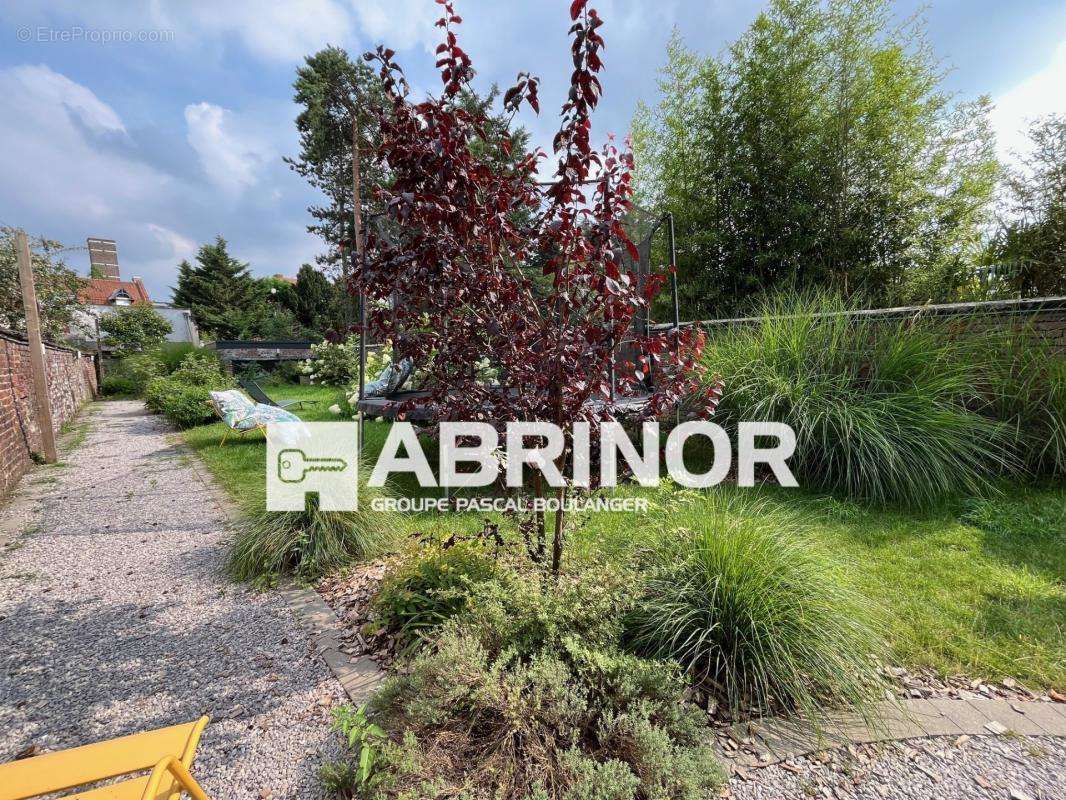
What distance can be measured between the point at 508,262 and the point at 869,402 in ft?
10.4

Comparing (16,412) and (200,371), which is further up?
(200,371)

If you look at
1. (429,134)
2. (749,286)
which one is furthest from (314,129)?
(429,134)

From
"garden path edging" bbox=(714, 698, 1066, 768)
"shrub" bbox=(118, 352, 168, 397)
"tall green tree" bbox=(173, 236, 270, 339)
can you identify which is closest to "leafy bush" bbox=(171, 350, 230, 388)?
"shrub" bbox=(118, 352, 168, 397)

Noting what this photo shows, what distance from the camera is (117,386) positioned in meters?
12.2

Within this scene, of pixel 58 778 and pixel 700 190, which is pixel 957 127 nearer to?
pixel 700 190

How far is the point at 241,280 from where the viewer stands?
22.4 m

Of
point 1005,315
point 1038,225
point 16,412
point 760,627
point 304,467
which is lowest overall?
point 760,627

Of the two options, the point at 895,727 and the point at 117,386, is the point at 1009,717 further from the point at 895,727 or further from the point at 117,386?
the point at 117,386

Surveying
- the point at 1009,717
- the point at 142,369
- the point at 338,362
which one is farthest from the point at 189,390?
the point at 1009,717

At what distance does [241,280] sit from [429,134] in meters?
25.7

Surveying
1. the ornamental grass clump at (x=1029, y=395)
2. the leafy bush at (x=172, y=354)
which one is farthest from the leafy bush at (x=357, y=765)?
the leafy bush at (x=172, y=354)

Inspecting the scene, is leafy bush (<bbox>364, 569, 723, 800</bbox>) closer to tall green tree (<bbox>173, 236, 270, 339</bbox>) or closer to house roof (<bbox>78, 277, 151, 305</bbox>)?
tall green tree (<bbox>173, 236, 270, 339</bbox>)

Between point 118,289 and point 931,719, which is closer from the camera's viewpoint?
point 931,719

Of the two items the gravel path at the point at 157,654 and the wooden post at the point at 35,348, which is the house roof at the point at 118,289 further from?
the gravel path at the point at 157,654
